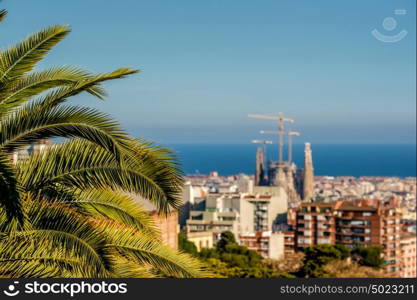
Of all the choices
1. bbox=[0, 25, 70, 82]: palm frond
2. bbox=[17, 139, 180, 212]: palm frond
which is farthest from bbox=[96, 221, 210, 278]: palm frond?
bbox=[0, 25, 70, 82]: palm frond

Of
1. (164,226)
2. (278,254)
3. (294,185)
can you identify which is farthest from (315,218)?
(294,185)

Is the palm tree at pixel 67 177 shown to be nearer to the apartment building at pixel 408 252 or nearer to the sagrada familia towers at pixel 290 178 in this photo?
the apartment building at pixel 408 252

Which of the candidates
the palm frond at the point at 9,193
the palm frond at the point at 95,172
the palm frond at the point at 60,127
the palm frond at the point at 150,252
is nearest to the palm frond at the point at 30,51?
the palm frond at the point at 60,127

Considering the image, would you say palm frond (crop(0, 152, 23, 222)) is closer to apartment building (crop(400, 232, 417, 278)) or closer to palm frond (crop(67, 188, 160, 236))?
palm frond (crop(67, 188, 160, 236))

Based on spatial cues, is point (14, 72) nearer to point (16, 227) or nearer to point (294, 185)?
point (16, 227)
